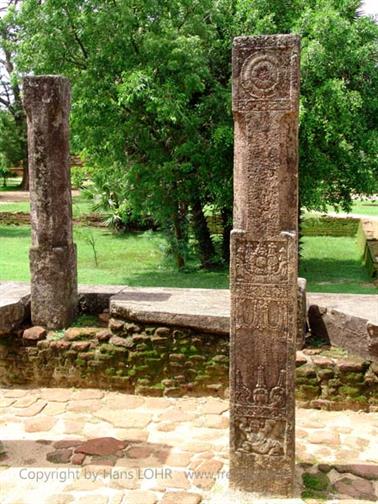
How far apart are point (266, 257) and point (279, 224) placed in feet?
0.71

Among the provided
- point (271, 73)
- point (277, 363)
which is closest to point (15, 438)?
point (277, 363)

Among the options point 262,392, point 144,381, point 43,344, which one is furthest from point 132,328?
point 262,392

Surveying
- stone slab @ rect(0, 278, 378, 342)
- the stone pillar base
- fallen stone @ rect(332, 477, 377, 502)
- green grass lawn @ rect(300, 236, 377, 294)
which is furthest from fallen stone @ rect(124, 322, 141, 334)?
green grass lawn @ rect(300, 236, 377, 294)

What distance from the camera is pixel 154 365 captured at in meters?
5.68

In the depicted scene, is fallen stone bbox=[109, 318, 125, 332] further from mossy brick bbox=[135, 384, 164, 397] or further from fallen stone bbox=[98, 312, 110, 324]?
mossy brick bbox=[135, 384, 164, 397]

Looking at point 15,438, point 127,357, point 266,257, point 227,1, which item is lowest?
point 15,438

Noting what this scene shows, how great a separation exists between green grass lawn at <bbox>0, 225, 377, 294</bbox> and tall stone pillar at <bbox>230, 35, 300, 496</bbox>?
23.9 ft

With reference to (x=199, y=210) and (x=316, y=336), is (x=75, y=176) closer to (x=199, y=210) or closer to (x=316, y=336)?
(x=199, y=210)

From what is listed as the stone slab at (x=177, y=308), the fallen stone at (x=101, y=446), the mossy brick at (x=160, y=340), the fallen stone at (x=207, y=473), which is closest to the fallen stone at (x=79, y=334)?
the stone slab at (x=177, y=308)

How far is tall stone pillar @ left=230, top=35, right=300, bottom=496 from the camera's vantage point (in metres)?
3.52

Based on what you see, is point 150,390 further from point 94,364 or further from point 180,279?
point 180,279

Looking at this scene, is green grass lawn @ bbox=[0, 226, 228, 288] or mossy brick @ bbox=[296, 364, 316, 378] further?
green grass lawn @ bbox=[0, 226, 228, 288]

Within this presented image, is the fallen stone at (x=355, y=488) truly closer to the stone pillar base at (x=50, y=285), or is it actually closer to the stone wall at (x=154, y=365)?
the stone wall at (x=154, y=365)

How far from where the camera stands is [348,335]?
5457mm
